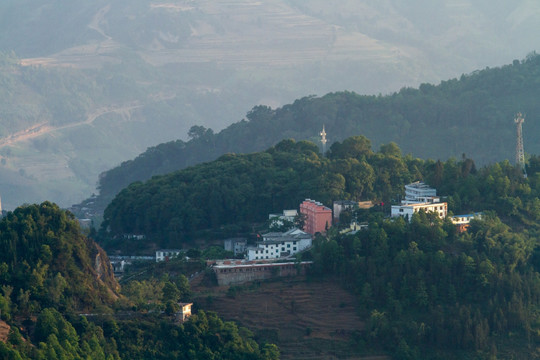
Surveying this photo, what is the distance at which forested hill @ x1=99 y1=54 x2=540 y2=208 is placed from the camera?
224ft

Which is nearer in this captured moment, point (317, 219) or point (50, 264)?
point (50, 264)

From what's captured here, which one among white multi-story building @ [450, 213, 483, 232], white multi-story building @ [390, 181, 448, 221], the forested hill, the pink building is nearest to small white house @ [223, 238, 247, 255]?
the pink building

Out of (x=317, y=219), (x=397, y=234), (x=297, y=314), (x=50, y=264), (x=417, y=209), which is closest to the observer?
(x=50, y=264)

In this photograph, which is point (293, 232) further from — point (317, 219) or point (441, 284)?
point (441, 284)

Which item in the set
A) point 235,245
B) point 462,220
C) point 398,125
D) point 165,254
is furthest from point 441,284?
point 398,125

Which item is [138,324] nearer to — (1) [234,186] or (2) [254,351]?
(2) [254,351]

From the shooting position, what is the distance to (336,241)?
132 feet

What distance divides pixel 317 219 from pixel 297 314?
15.6 ft

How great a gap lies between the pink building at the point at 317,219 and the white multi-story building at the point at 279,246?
567mm

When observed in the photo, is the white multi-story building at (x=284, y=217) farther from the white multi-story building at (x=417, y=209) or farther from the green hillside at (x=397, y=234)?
the white multi-story building at (x=417, y=209)

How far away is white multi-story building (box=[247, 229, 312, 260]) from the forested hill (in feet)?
81.3

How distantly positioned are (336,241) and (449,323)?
4.20 meters

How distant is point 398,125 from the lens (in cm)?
6988

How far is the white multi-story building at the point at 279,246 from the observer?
41438 mm
